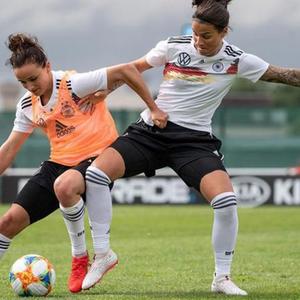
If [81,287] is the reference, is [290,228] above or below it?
below

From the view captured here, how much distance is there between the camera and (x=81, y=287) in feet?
27.8

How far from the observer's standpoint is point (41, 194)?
8461 mm

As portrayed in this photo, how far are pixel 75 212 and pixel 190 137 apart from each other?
3.71 feet

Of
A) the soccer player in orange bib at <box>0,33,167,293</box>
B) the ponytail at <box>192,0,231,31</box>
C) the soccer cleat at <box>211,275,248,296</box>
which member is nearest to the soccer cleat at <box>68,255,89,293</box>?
the soccer player in orange bib at <box>0,33,167,293</box>

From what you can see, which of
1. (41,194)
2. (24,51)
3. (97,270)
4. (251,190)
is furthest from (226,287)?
(251,190)

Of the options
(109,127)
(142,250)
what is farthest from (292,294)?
(142,250)

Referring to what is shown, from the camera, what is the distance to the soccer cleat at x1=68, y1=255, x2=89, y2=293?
849 centimetres

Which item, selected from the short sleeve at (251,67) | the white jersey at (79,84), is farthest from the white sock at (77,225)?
the short sleeve at (251,67)

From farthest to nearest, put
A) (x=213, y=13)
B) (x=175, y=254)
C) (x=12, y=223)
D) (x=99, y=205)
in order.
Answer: (x=175, y=254), (x=12, y=223), (x=99, y=205), (x=213, y=13)

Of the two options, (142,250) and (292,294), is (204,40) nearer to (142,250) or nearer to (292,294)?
(292,294)

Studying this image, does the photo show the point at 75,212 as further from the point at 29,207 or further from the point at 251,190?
the point at 251,190

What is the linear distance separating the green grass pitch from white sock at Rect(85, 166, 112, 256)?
43 cm

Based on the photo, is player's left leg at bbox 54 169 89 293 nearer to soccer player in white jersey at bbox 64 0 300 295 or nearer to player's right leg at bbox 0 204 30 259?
soccer player in white jersey at bbox 64 0 300 295

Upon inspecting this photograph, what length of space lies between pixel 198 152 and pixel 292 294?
4.49 ft
